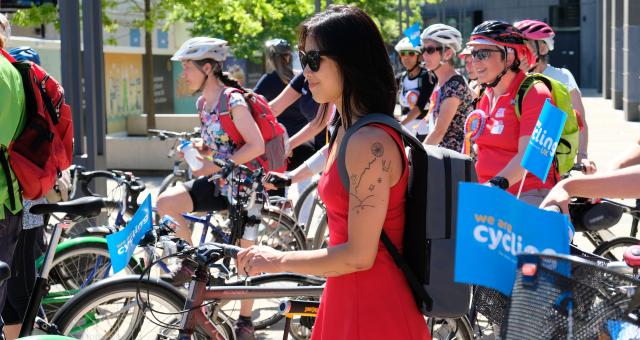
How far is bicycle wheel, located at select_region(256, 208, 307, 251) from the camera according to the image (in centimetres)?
687

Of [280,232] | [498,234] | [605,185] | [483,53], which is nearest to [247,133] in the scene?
[280,232]

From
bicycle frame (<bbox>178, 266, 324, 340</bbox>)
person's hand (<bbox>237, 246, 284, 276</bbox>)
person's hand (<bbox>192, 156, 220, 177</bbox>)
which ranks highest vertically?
person's hand (<bbox>237, 246, 284, 276</bbox>)

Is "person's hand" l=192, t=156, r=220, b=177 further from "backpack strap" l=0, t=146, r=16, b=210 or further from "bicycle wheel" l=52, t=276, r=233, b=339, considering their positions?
"backpack strap" l=0, t=146, r=16, b=210

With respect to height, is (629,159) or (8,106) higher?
(8,106)

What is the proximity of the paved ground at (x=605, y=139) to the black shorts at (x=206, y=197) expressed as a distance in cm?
81

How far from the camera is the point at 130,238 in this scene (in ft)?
12.4

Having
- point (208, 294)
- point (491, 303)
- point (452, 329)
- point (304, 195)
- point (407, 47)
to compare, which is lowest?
point (452, 329)

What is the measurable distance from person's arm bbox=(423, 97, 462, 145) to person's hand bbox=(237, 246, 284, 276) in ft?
14.5

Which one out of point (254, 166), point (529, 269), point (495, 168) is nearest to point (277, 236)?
point (254, 166)

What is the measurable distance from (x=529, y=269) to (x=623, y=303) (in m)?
0.19

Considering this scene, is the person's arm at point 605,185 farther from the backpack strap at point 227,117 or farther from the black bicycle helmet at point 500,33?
the backpack strap at point 227,117

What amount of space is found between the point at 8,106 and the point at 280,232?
3.09 meters

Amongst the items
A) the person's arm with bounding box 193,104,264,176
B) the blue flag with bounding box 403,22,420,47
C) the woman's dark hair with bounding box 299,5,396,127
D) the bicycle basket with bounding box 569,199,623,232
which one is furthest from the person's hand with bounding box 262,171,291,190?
the blue flag with bounding box 403,22,420,47

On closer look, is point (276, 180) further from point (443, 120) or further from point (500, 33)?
point (443, 120)
